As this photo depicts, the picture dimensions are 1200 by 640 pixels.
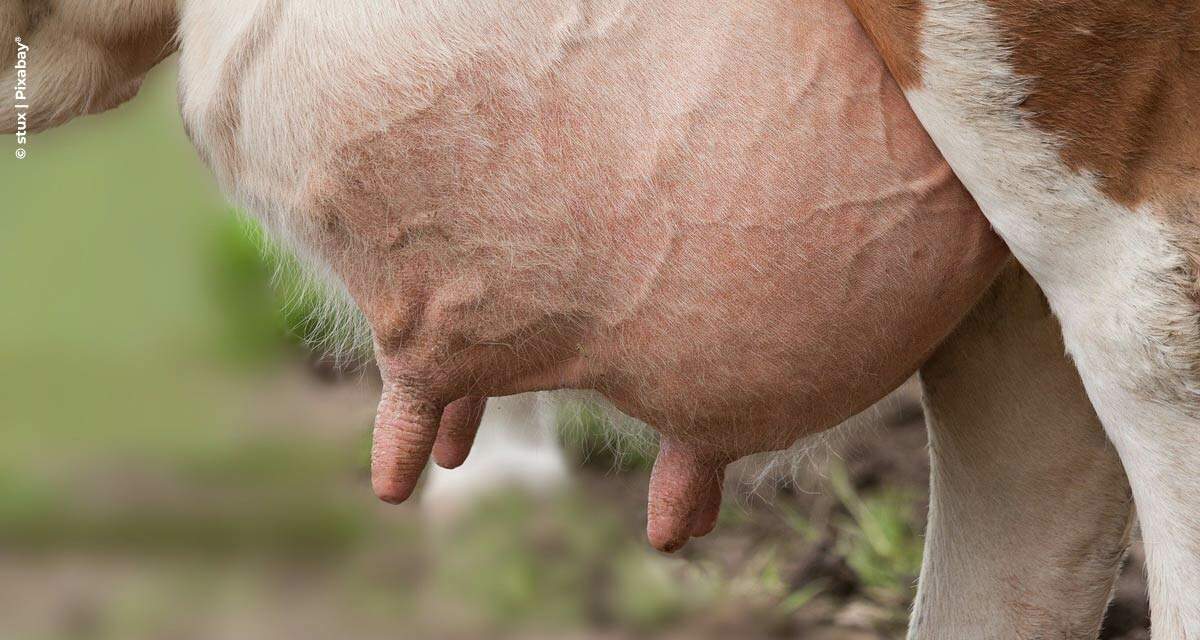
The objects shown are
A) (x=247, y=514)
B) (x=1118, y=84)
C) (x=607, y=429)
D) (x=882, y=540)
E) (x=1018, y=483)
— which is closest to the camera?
(x=1118, y=84)

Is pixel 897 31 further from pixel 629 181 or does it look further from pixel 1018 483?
pixel 1018 483

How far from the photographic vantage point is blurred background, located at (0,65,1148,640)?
2.07 meters

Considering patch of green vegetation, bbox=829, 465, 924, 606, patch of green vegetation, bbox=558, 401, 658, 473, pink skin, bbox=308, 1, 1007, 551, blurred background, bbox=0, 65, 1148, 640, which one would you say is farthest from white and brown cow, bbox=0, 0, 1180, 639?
patch of green vegetation, bbox=829, 465, 924, 606

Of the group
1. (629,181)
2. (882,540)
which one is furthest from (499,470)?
(629,181)

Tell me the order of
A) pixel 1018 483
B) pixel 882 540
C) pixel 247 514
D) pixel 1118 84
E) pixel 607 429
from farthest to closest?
1. pixel 247 514
2. pixel 882 540
3. pixel 607 429
4. pixel 1018 483
5. pixel 1118 84

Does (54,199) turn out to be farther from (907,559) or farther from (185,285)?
(907,559)

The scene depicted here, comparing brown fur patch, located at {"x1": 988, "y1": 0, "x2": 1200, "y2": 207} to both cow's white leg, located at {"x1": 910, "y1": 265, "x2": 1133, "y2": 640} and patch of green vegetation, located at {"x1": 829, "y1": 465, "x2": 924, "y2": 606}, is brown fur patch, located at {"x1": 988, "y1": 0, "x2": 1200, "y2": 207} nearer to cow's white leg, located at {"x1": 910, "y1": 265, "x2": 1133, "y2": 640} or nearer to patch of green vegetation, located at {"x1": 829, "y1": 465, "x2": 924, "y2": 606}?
cow's white leg, located at {"x1": 910, "y1": 265, "x2": 1133, "y2": 640}

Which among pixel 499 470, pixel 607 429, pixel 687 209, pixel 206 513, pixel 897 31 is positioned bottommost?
pixel 206 513

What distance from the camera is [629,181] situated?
0.94 meters

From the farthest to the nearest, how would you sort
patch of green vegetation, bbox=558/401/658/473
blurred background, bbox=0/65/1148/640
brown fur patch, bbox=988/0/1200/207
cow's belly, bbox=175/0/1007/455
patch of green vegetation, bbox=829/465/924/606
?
patch of green vegetation, bbox=829/465/924/606, blurred background, bbox=0/65/1148/640, patch of green vegetation, bbox=558/401/658/473, cow's belly, bbox=175/0/1007/455, brown fur patch, bbox=988/0/1200/207

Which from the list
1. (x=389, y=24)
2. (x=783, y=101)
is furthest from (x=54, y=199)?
(x=783, y=101)

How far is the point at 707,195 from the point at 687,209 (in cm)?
2

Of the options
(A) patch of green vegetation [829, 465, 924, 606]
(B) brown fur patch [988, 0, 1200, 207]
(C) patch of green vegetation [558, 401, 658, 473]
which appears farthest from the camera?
(A) patch of green vegetation [829, 465, 924, 606]

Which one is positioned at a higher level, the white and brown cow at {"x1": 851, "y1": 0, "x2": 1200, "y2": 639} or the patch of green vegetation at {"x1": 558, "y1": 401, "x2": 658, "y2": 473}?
the white and brown cow at {"x1": 851, "y1": 0, "x2": 1200, "y2": 639}
